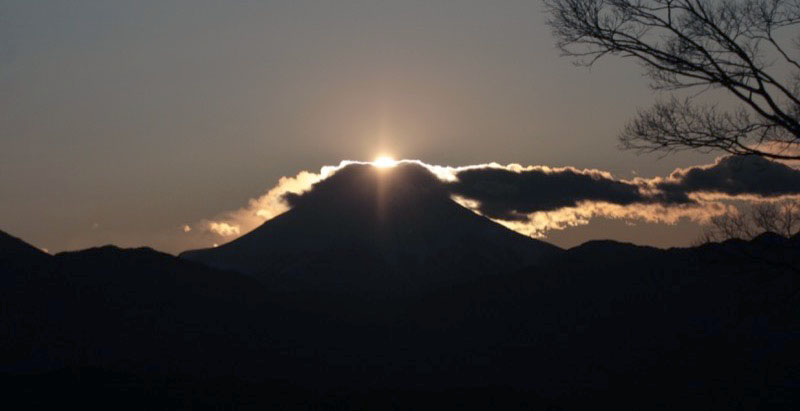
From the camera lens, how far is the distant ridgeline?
2680 inches

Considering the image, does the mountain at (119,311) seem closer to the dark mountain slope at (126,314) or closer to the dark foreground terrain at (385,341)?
the dark mountain slope at (126,314)

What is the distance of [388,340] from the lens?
12438 centimetres

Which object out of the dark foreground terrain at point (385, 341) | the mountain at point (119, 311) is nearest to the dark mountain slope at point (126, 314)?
the mountain at point (119, 311)

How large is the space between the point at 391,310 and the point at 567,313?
37413mm

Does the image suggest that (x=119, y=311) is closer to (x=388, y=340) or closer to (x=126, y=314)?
(x=126, y=314)

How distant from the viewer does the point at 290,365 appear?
103 m

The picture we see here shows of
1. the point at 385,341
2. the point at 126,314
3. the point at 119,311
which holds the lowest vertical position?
the point at 385,341

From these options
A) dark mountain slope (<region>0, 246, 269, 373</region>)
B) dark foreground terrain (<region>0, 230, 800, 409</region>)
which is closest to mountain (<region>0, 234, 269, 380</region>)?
dark mountain slope (<region>0, 246, 269, 373</region>)

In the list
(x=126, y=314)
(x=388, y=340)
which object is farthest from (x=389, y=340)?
(x=126, y=314)

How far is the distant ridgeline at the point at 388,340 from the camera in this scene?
223 ft

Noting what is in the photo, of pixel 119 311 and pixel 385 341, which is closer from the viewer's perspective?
pixel 119 311

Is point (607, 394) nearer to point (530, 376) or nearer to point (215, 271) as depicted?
point (530, 376)

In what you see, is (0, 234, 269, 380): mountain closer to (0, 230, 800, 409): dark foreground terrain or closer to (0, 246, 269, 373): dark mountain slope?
(0, 246, 269, 373): dark mountain slope

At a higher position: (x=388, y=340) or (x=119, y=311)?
(x=119, y=311)
